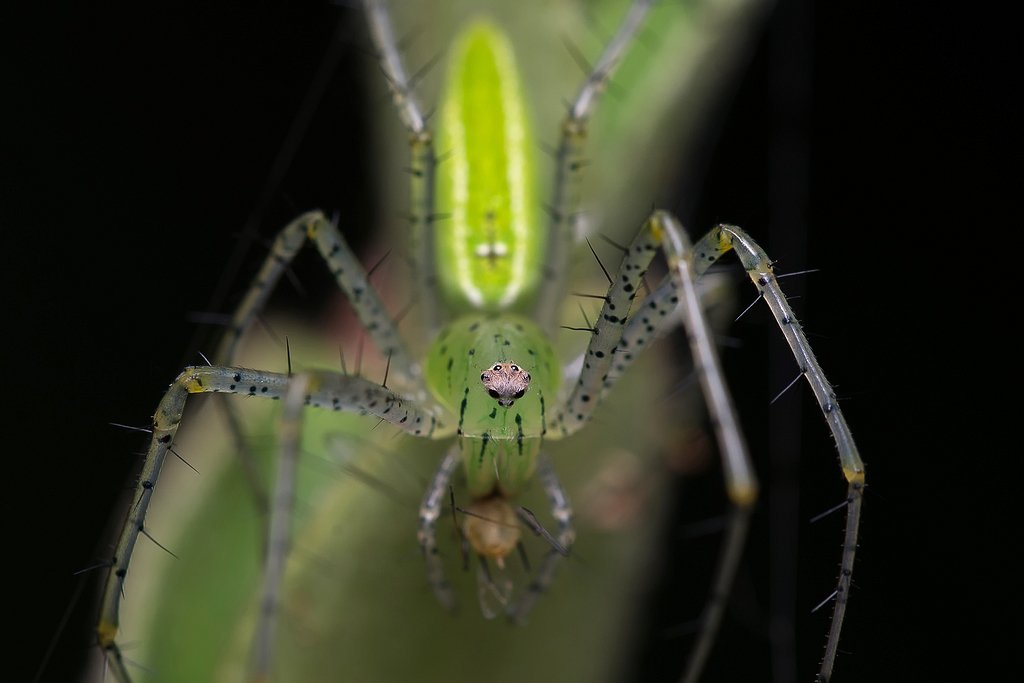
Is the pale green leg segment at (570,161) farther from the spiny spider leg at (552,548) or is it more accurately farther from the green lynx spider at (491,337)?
the spiny spider leg at (552,548)

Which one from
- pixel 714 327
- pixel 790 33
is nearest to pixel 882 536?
pixel 714 327

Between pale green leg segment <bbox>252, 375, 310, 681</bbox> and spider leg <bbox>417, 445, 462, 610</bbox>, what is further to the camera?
spider leg <bbox>417, 445, 462, 610</bbox>

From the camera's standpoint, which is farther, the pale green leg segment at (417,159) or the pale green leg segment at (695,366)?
the pale green leg segment at (417,159)

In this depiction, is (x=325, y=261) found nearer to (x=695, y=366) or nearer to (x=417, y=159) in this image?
(x=417, y=159)

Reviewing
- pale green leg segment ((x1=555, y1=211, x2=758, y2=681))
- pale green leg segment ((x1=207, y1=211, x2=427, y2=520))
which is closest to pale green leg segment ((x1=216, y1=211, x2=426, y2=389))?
pale green leg segment ((x1=207, y1=211, x2=427, y2=520))

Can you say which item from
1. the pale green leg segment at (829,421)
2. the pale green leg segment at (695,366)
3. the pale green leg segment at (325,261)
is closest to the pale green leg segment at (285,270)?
the pale green leg segment at (325,261)

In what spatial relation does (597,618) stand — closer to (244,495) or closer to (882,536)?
(244,495)

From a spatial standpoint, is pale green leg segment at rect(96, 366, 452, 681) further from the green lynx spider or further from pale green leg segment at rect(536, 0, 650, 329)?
pale green leg segment at rect(536, 0, 650, 329)
